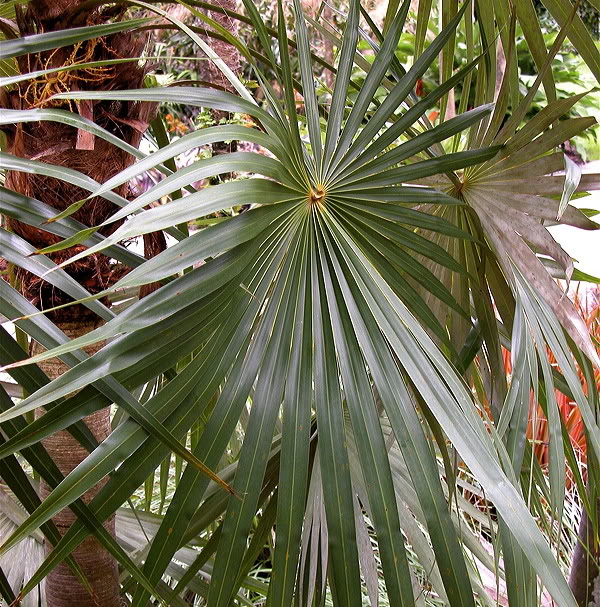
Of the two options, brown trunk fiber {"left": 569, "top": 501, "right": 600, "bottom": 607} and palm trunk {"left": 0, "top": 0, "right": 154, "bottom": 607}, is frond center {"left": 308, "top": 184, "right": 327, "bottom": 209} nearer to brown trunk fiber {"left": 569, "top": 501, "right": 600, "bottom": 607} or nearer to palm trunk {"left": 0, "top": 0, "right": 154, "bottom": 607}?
palm trunk {"left": 0, "top": 0, "right": 154, "bottom": 607}

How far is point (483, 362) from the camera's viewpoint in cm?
96

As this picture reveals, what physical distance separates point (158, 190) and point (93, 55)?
0.38 meters

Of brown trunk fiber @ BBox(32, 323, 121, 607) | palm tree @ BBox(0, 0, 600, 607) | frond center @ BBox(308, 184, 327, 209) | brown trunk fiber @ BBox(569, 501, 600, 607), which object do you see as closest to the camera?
palm tree @ BBox(0, 0, 600, 607)

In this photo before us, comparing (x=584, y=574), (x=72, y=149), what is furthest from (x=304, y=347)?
(x=584, y=574)

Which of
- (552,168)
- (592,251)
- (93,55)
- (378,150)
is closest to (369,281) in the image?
(378,150)

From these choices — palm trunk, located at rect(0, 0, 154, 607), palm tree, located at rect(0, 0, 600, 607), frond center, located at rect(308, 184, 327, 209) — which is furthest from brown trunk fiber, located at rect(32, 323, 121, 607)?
frond center, located at rect(308, 184, 327, 209)

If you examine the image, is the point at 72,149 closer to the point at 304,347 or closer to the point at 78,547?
the point at 304,347

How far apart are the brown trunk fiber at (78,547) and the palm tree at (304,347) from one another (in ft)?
0.55

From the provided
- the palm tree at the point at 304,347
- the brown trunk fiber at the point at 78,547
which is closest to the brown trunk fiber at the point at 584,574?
the palm tree at the point at 304,347

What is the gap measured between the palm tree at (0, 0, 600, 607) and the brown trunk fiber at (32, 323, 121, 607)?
0.17 metres

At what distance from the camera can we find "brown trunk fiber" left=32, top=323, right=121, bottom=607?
883 millimetres

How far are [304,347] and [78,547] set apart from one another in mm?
462

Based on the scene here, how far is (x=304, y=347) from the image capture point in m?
0.68

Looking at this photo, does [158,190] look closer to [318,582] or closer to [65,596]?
[318,582]
